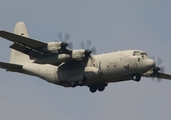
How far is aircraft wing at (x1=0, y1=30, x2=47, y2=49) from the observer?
41.8 m

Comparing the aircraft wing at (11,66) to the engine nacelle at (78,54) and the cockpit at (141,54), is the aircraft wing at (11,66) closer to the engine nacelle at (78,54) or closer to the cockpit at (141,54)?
the engine nacelle at (78,54)

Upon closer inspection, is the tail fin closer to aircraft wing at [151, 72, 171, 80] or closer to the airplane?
the airplane

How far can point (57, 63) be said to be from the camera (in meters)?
43.8

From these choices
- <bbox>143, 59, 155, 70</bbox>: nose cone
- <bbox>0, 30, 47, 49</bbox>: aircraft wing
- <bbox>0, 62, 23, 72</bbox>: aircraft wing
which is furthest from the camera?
<bbox>0, 62, 23, 72</bbox>: aircraft wing

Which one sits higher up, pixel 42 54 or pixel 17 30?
pixel 17 30

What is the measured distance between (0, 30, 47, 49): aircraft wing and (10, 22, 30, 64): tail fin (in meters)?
6.27

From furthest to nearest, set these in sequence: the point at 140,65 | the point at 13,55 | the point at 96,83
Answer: the point at 13,55
the point at 96,83
the point at 140,65

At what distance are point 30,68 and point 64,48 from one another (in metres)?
5.60

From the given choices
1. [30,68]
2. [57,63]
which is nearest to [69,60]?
[57,63]

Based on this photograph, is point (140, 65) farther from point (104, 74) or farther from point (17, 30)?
point (17, 30)

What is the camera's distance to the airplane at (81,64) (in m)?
42.8

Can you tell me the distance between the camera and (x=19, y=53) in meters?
50.4

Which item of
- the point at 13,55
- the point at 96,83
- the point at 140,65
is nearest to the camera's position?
the point at 140,65

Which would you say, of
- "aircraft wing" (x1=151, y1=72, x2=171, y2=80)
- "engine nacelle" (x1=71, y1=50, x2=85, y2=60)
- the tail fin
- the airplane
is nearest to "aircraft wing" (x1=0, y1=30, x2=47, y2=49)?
the airplane
